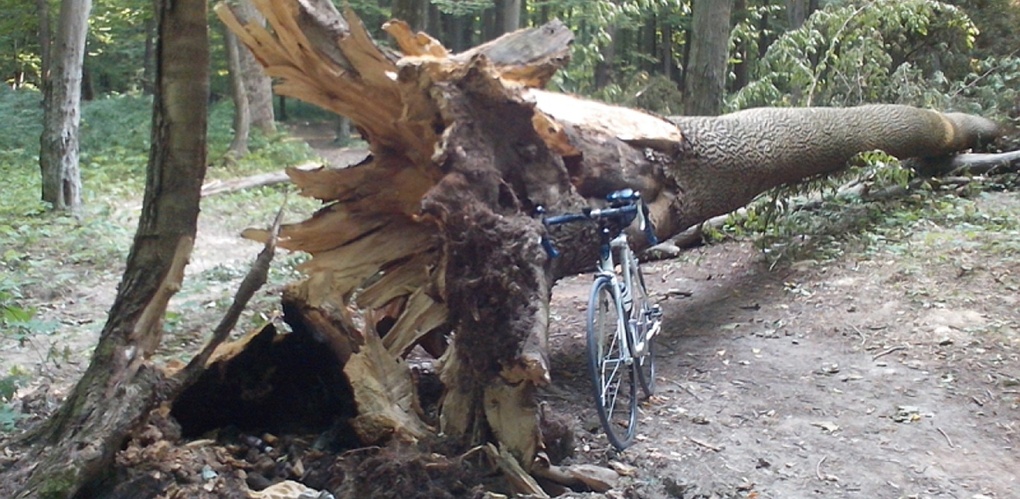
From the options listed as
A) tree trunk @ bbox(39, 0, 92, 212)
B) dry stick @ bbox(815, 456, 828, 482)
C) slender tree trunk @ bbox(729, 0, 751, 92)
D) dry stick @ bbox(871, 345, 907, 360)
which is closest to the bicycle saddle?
dry stick @ bbox(815, 456, 828, 482)

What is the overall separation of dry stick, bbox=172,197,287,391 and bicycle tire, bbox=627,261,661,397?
1.91 meters

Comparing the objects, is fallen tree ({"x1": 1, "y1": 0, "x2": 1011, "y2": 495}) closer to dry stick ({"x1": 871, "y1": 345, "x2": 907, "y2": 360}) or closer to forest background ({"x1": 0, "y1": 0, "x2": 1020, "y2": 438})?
forest background ({"x1": 0, "y1": 0, "x2": 1020, "y2": 438})

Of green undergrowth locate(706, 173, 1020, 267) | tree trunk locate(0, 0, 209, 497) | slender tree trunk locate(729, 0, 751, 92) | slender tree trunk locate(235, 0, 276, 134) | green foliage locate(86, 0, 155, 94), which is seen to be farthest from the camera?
green foliage locate(86, 0, 155, 94)

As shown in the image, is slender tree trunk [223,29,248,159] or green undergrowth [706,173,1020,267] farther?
slender tree trunk [223,29,248,159]

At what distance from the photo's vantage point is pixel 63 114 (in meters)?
10.6

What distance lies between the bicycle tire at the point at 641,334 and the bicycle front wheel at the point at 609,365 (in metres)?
0.09

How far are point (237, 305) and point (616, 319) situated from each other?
1882 mm

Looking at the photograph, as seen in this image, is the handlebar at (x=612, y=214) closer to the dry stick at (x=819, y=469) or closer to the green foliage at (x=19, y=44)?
the dry stick at (x=819, y=469)

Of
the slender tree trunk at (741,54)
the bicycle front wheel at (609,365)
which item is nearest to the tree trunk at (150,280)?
the bicycle front wheel at (609,365)

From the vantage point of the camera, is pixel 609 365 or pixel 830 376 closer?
pixel 609 365

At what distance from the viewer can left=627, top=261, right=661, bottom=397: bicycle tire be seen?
15.5ft

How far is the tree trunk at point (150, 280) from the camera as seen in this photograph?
11.1 feet

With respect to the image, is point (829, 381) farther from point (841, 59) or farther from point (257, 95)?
point (257, 95)

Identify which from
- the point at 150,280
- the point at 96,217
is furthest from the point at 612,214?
the point at 96,217
